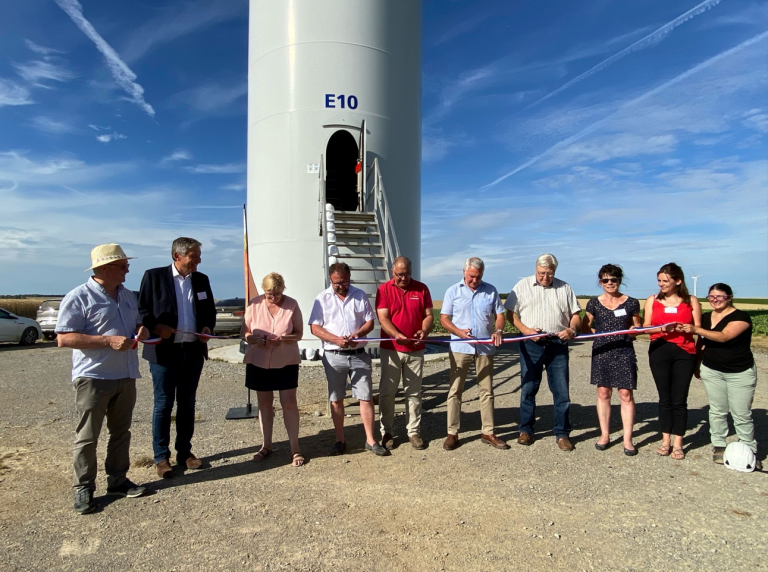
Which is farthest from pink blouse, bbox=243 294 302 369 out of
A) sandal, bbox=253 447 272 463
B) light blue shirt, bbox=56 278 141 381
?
light blue shirt, bbox=56 278 141 381

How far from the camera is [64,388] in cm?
840

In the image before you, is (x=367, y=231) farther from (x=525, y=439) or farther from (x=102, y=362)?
(x=102, y=362)

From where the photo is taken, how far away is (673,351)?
4.88 m

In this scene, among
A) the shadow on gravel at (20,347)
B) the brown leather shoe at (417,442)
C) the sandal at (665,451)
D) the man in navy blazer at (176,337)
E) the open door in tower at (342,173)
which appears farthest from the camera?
the shadow on gravel at (20,347)

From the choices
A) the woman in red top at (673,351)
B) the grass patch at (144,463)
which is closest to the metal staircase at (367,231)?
the woman in red top at (673,351)

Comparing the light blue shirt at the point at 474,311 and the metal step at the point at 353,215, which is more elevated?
the metal step at the point at 353,215

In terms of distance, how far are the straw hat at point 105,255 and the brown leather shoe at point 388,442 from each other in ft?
9.55

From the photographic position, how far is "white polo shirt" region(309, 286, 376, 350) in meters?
5.05

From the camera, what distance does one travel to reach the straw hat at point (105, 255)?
12.8 feet

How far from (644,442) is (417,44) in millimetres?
9019

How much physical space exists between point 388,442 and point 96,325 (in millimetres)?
2834

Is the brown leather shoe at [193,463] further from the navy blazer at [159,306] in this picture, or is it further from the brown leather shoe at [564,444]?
the brown leather shoe at [564,444]

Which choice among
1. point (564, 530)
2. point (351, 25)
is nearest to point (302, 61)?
point (351, 25)

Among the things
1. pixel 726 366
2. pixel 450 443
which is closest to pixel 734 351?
pixel 726 366
